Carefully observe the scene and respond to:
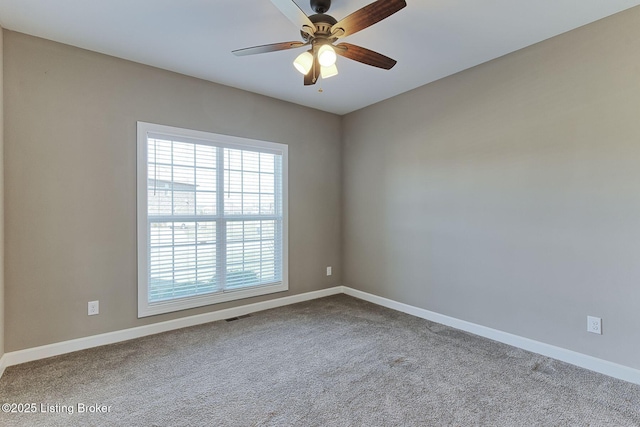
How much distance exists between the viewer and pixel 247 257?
12.7 feet

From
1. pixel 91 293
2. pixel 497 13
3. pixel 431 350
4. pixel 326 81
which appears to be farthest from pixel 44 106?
pixel 431 350

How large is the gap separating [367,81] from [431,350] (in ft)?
9.24

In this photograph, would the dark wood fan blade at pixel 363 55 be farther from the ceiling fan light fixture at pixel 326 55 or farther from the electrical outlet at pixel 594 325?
the electrical outlet at pixel 594 325

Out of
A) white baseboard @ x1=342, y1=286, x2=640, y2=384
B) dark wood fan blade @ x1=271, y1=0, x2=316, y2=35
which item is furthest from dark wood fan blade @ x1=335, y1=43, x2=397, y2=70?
white baseboard @ x1=342, y1=286, x2=640, y2=384

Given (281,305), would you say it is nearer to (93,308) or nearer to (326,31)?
(93,308)

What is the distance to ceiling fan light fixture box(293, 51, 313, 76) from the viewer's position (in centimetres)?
214

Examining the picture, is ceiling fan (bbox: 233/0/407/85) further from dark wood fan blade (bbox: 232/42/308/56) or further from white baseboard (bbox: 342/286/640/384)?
white baseboard (bbox: 342/286/640/384)

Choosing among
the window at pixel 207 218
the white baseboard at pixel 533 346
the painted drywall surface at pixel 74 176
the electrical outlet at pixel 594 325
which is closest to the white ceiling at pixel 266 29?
the painted drywall surface at pixel 74 176

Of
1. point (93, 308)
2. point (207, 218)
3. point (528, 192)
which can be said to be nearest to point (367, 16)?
point (528, 192)

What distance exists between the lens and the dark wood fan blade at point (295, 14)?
171cm

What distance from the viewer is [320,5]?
2.09m

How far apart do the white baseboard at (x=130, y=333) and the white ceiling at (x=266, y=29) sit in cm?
262

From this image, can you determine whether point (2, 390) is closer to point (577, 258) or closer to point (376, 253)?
point (376, 253)

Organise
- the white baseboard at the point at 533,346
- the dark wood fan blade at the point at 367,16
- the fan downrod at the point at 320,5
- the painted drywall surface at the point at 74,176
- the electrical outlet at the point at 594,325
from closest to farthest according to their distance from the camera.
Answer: the dark wood fan blade at the point at 367,16, the fan downrod at the point at 320,5, the white baseboard at the point at 533,346, the electrical outlet at the point at 594,325, the painted drywall surface at the point at 74,176
